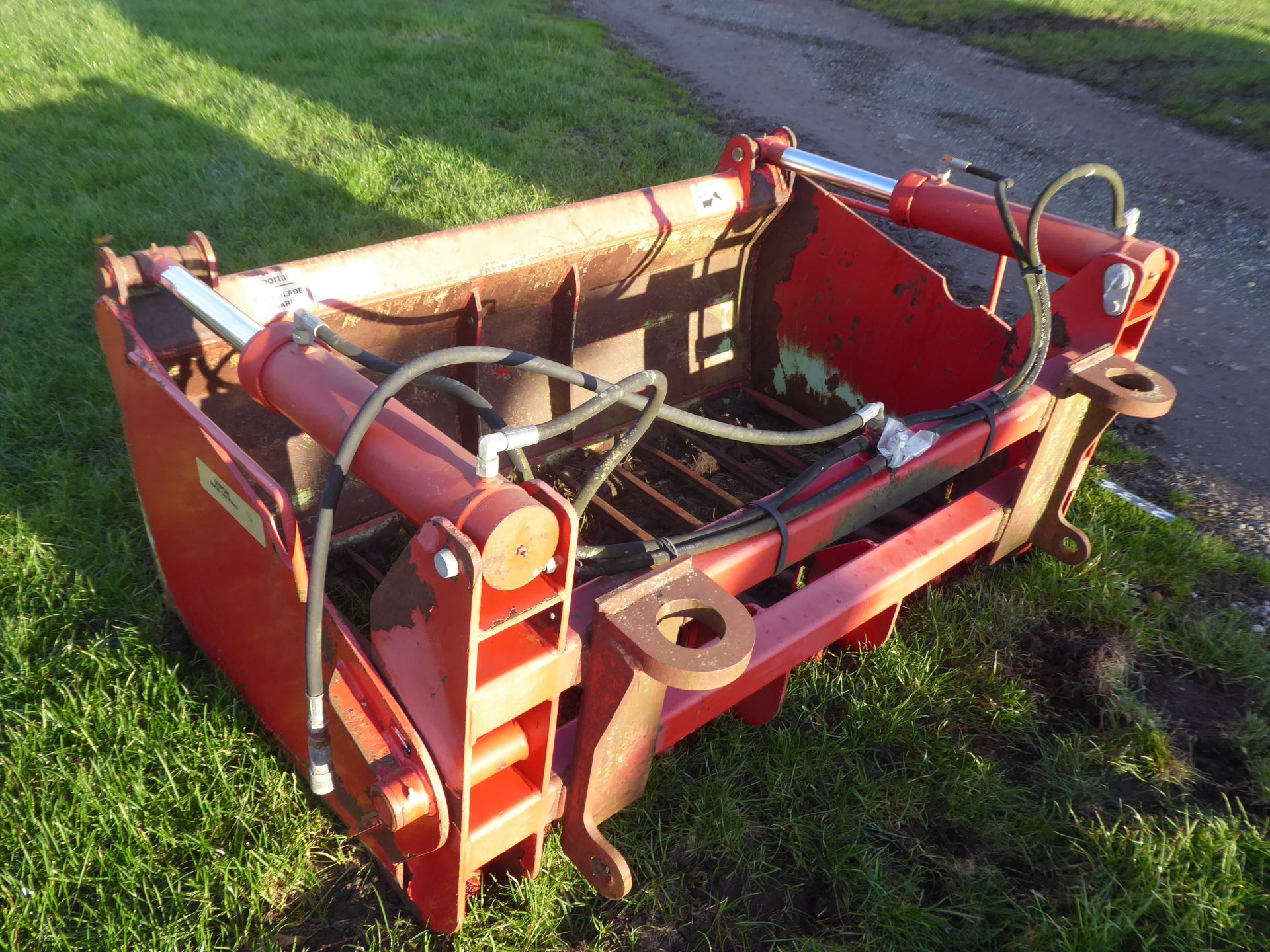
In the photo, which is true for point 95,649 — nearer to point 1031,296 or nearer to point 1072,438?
point 1031,296

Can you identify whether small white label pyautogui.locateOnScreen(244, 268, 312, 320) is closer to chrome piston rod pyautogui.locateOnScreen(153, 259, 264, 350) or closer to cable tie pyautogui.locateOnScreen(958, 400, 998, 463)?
chrome piston rod pyautogui.locateOnScreen(153, 259, 264, 350)

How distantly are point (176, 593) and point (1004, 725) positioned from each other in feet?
7.40

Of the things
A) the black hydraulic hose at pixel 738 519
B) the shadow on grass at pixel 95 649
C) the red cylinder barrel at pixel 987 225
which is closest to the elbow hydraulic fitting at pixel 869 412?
the black hydraulic hose at pixel 738 519

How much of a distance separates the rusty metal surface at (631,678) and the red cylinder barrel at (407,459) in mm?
229

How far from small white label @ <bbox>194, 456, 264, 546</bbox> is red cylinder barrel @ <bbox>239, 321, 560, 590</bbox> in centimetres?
18

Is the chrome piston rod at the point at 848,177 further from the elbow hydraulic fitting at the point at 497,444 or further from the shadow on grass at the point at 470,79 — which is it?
the shadow on grass at the point at 470,79

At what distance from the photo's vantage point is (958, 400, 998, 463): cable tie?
7.48ft

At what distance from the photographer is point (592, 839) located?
1.78 m

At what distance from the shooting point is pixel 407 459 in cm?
144

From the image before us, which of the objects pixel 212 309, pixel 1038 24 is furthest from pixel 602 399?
pixel 1038 24

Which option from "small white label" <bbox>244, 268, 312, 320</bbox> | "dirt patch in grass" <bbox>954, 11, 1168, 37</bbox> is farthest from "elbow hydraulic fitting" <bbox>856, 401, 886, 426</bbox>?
"dirt patch in grass" <bbox>954, 11, 1168, 37</bbox>

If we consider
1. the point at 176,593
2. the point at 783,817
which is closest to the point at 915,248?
the point at 783,817

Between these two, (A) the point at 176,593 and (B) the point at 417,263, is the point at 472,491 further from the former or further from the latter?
(A) the point at 176,593

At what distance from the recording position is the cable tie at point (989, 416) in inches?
89.7
